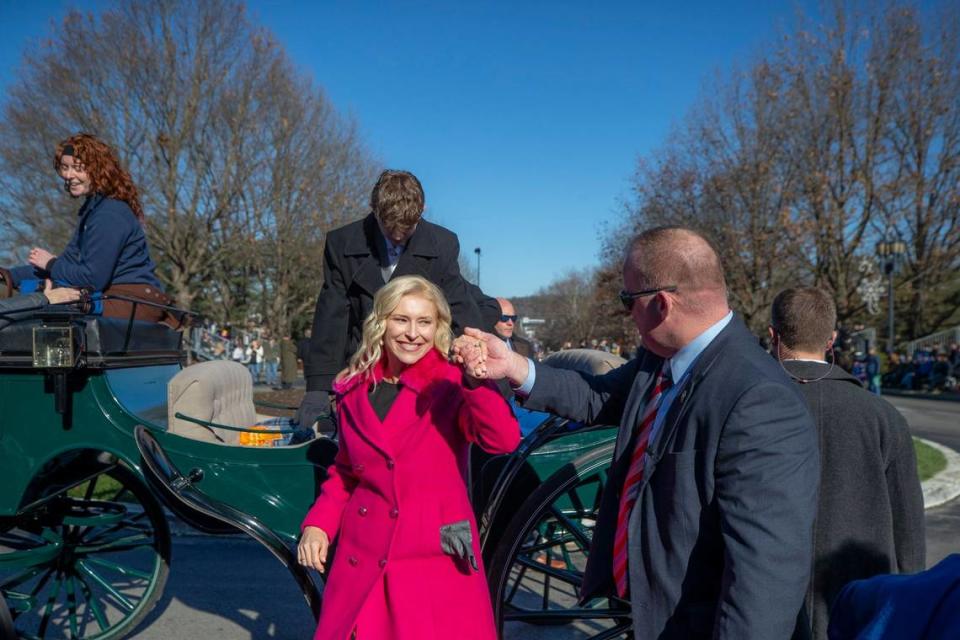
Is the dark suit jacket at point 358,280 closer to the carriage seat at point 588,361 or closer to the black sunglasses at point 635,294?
the carriage seat at point 588,361

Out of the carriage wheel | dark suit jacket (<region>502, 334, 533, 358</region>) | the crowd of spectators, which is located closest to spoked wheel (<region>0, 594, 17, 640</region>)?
the carriage wheel

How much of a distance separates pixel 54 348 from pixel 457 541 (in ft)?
6.24

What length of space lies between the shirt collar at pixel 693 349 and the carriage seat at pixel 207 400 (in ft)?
7.76

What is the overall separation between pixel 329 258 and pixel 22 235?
22491 mm

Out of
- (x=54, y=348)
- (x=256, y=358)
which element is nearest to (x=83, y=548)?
(x=54, y=348)

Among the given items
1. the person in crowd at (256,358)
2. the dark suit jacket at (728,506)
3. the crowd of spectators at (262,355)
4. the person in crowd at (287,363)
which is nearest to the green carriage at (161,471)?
the dark suit jacket at (728,506)

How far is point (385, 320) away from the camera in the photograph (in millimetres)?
2338

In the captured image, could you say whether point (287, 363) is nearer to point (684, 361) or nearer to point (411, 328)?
point (411, 328)

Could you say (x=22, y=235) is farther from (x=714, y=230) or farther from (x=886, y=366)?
(x=886, y=366)

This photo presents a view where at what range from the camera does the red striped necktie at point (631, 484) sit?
1.89m

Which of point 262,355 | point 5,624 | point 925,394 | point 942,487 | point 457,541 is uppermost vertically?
point 262,355

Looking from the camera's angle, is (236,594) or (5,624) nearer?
(5,624)

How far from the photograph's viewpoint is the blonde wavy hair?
7.65ft

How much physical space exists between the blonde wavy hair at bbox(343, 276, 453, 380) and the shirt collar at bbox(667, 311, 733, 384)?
0.75 metres
